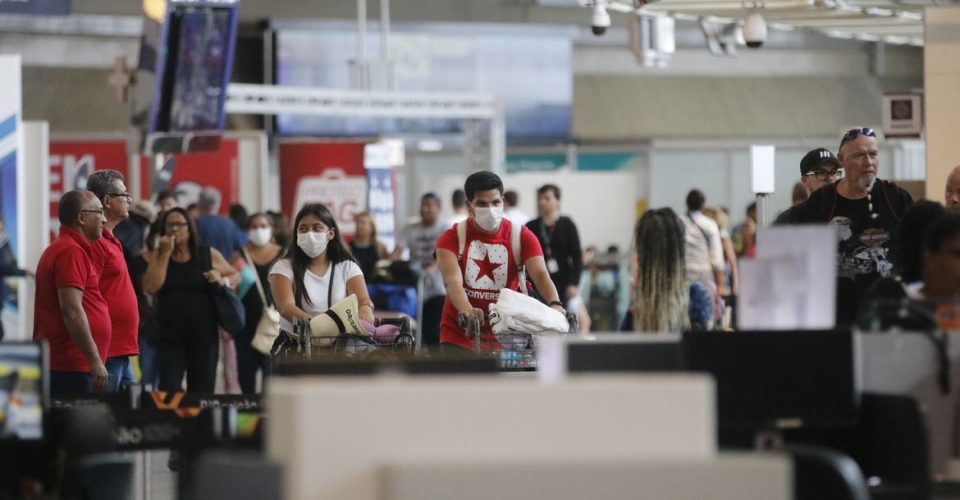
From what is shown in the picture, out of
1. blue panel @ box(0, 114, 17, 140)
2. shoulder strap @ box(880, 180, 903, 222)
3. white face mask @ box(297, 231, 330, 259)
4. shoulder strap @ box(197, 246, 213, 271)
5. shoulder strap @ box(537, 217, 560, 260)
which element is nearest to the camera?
shoulder strap @ box(880, 180, 903, 222)

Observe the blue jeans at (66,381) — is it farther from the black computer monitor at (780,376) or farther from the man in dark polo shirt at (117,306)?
the black computer monitor at (780,376)

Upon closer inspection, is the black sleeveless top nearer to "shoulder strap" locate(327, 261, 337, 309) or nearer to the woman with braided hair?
"shoulder strap" locate(327, 261, 337, 309)

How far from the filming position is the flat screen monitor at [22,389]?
4520 millimetres

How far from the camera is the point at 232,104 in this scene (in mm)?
21500

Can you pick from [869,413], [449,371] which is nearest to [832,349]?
[869,413]

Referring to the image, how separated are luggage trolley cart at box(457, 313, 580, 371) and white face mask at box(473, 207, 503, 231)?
2.00 feet

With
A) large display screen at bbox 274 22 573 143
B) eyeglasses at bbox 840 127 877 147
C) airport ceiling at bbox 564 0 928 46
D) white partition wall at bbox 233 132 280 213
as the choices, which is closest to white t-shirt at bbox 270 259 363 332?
eyeglasses at bbox 840 127 877 147

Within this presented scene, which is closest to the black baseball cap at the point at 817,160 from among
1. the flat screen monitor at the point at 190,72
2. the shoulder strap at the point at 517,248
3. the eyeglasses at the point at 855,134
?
the eyeglasses at the point at 855,134

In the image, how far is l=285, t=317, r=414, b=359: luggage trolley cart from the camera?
7.50 metres

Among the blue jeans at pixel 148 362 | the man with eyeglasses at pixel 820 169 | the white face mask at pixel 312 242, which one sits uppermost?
the man with eyeglasses at pixel 820 169

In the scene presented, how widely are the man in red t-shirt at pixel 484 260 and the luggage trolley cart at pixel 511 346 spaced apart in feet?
0.85

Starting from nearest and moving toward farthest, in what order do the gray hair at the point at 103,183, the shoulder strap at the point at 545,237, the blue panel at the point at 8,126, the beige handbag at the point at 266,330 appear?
the gray hair at the point at 103,183
the beige handbag at the point at 266,330
the blue panel at the point at 8,126
the shoulder strap at the point at 545,237

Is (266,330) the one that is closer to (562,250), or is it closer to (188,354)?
(188,354)

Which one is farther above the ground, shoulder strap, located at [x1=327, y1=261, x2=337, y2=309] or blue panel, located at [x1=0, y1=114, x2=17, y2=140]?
blue panel, located at [x1=0, y1=114, x2=17, y2=140]
